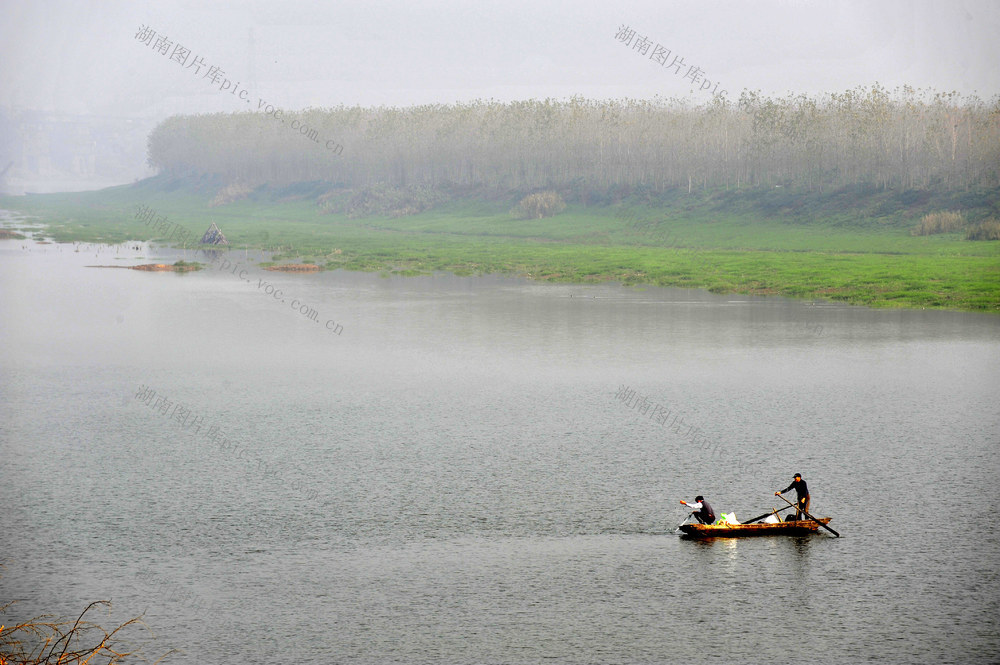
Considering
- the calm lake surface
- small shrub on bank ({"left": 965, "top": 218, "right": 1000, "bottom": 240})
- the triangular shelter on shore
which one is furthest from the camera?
the triangular shelter on shore

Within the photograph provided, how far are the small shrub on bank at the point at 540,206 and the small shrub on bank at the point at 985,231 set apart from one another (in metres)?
55.0

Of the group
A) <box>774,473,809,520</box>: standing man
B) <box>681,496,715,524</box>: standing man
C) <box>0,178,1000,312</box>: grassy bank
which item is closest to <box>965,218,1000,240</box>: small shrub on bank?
<box>0,178,1000,312</box>: grassy bank

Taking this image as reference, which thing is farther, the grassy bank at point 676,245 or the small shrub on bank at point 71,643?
the grassy bank at point 676,245

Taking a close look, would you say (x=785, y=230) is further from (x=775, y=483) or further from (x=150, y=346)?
(x=775, y=483)

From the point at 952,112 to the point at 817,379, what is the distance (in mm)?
101654

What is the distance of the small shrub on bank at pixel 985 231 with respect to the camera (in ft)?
289

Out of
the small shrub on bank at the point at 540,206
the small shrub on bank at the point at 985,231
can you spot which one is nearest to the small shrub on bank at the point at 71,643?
the small shrub on bank at the point at 985,231

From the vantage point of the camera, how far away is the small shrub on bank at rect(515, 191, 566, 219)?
5231 inches

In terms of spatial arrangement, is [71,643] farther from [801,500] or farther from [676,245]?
[676,245]

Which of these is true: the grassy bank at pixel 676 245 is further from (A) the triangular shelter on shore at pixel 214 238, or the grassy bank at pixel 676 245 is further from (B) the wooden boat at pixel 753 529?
(B) the wooden boat at pixel 753 529

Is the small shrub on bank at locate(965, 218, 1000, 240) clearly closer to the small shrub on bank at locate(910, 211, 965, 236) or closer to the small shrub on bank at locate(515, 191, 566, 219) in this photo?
the small shrub on bank at locate(910, 211, 965, 236)

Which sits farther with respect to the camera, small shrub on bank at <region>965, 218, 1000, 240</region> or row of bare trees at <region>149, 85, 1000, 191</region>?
row of bare trees at <region>149, 85, 1000, 191</region>

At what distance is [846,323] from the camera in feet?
162

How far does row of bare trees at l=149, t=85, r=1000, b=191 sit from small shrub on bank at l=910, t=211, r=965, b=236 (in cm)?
1235
